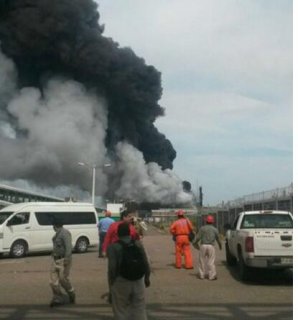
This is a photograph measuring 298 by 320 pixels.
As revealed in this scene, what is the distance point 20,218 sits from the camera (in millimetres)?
20109

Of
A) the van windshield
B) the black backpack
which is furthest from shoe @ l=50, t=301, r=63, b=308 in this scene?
the van windshield

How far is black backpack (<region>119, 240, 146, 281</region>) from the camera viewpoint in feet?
20.6

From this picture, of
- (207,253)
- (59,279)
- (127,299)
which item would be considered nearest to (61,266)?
(59,279)

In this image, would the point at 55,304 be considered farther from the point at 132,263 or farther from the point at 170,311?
the point at 132,263

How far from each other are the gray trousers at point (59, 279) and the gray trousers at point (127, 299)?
2875 millimetres

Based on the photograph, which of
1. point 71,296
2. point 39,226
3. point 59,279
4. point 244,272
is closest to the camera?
point 59,279

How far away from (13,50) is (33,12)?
537 cm

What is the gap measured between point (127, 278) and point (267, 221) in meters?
7.34

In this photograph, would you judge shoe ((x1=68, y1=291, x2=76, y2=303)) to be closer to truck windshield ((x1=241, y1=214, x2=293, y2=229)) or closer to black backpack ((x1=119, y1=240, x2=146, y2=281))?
black backpack ((x1=119, y1=240, x2=146, y2=281))

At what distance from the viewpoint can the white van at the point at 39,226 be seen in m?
19.5

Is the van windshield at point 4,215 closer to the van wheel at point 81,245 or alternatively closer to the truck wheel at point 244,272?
the van wheel at point 81,245

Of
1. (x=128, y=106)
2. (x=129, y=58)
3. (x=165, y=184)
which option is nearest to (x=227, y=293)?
(x=129, y=58)

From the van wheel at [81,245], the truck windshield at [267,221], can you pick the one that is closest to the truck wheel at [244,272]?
the truck windshield at [267,221]

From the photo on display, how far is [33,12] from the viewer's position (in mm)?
50812
